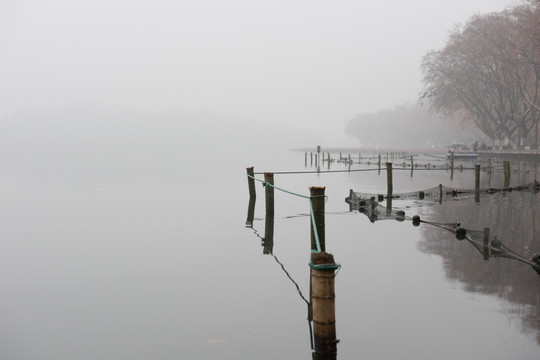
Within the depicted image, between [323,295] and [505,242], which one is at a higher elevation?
[323,295]

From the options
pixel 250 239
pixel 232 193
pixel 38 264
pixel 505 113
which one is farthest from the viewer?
pixel 505 113

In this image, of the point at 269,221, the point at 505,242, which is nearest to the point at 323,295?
the point at 505,242

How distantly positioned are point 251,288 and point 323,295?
4.99m

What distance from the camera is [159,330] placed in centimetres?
883

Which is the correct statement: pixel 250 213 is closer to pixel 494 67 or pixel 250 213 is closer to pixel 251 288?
pixel 251 288

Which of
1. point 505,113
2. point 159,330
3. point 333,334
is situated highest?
point 505,113

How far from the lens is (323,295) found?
6.50m

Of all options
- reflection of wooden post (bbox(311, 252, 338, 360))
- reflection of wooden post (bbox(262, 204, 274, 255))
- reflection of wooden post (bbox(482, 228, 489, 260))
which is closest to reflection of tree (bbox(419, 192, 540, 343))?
reflection of wooden post (bbox(482, 228, 489, 260))

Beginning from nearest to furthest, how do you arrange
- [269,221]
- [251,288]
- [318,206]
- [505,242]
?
[318,206], [251,288], [505,242], [269,221]

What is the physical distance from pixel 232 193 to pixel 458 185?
15.1 meters

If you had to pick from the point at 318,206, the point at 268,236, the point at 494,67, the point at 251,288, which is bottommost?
the point at 251,288

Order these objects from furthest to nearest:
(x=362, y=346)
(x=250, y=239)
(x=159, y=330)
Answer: (x=250, y=239) < (x=159, y=330) < (x=362, y=346)

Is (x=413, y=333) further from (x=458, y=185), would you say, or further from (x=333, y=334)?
(x=458, y=185)

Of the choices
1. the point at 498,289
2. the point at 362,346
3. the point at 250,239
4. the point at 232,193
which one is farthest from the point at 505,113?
the point at 362,346
